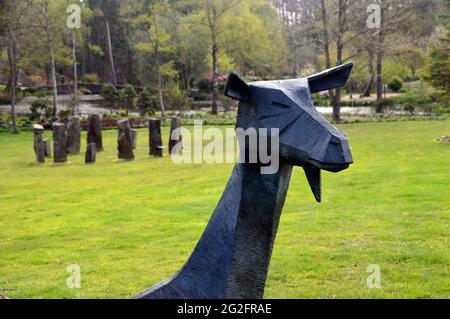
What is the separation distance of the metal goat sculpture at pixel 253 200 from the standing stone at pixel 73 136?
1767 cm

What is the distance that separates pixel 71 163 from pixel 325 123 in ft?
52.5

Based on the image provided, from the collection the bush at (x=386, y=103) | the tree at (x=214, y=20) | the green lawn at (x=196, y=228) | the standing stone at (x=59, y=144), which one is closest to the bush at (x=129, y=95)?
the tree at (x=214, y=20)

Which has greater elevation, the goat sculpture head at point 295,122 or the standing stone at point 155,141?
the goat sculpture head at point 295,122

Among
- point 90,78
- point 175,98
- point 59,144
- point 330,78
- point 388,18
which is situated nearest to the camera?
point 330,78

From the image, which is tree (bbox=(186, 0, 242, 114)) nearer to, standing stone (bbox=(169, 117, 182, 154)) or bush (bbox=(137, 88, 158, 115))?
bush (bbox=(137, 88, 158, 115))

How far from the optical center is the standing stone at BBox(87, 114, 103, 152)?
20578mm

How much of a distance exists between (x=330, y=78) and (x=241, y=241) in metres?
1.21

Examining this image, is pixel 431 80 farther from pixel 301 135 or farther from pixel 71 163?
pixel 301 135

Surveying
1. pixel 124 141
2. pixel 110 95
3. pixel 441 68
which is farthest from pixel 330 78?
pixel 110 95

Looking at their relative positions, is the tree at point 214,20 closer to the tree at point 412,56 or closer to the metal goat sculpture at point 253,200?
the tree at point 412,56

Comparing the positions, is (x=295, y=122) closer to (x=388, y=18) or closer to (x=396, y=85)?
(x=388, y=18)

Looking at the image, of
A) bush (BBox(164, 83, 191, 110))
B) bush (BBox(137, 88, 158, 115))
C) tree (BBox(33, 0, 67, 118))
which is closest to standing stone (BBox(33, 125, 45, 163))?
tree (BBox(33, 0, 67, 118))

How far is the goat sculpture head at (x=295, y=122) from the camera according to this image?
317 centimetres

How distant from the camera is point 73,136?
20.8 meters
